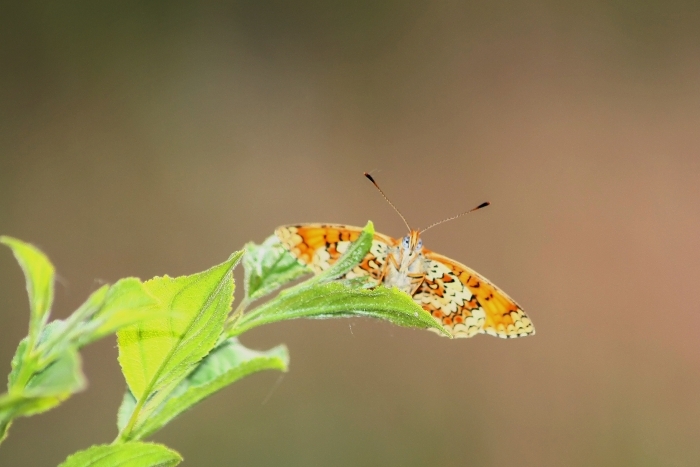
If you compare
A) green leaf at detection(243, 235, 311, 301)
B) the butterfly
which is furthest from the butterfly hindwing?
green leaf at detection(243, 235, 311, 301)

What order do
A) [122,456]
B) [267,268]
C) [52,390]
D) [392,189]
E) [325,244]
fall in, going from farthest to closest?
[392,189] < [325,244] < [267,268] < [122,456] < [52,390]

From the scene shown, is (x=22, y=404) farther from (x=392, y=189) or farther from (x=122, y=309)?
(x=392, y=189)

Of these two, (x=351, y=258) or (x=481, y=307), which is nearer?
(x=351, y=258)

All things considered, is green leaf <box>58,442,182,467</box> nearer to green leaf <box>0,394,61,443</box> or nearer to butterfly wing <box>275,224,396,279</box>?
green leaf <box>0,394,61,443</box>

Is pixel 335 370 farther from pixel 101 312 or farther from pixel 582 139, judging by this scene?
pixel 101 312

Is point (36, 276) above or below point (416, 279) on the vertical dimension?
above

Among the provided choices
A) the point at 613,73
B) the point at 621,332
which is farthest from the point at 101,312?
the point at 613,73

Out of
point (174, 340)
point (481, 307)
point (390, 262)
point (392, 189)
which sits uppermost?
point (174, 340)

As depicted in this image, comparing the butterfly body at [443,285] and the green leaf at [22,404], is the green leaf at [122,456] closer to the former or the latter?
the green leaf at [22,404]

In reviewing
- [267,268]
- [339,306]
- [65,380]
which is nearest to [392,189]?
[267,268]
